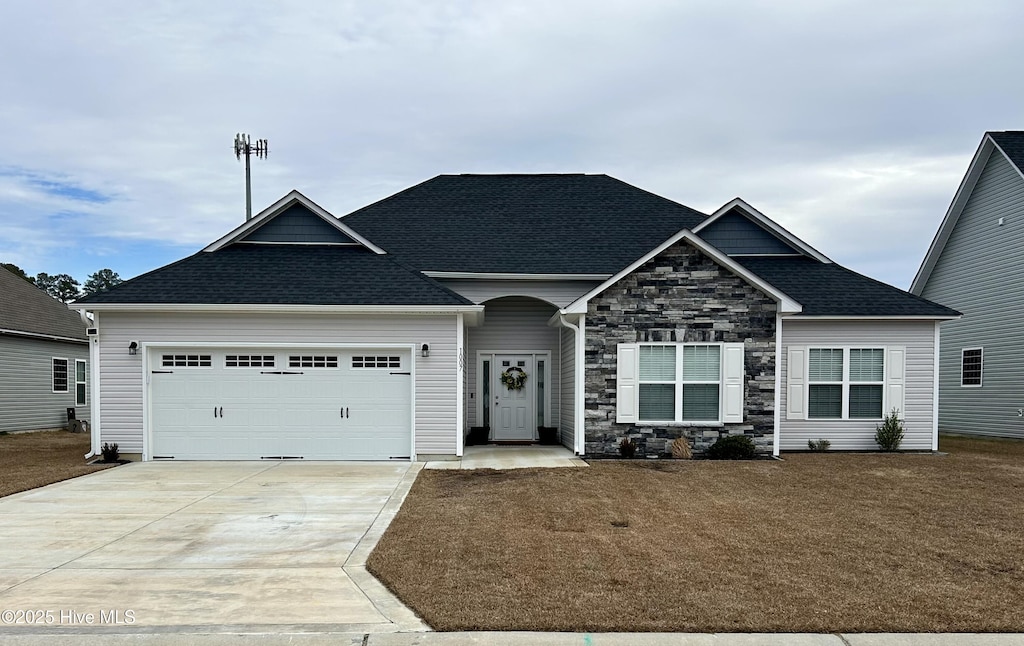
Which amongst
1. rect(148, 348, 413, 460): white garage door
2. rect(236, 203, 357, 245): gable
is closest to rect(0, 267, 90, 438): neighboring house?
rect(148, 348, 413, 460): white garage door

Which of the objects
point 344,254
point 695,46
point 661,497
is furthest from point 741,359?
point 344,254

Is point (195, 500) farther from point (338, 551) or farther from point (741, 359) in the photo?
point (741, 359)

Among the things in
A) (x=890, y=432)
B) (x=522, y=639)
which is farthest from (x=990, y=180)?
(x=522, y=639)

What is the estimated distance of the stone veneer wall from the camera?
14.3 metres

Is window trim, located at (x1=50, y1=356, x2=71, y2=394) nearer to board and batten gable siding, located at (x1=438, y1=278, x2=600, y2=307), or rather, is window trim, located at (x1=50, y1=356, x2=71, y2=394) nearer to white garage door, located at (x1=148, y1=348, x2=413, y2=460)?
white garage door, located at (x1=148, y1=348, x2=413, y2=460)

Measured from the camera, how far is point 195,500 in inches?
396

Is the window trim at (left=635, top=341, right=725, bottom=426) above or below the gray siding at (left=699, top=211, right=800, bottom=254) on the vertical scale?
below

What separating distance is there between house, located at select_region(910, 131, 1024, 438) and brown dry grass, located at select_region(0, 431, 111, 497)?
2142cm

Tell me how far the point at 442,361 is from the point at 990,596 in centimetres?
995

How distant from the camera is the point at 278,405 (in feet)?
46.4

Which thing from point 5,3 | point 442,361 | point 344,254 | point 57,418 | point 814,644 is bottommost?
point 57,418

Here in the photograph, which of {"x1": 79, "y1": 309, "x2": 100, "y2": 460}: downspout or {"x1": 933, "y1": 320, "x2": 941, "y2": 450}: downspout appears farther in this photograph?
{"x1": 933, "y1": 320, "x2": 941, "y2": 450}: downspout

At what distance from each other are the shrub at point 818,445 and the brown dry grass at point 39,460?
45.9 ft

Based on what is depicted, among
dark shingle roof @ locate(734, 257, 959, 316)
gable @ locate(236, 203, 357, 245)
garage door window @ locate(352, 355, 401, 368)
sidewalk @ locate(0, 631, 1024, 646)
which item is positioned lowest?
sidewalk @ locate(0, 631, 1024, 646)
